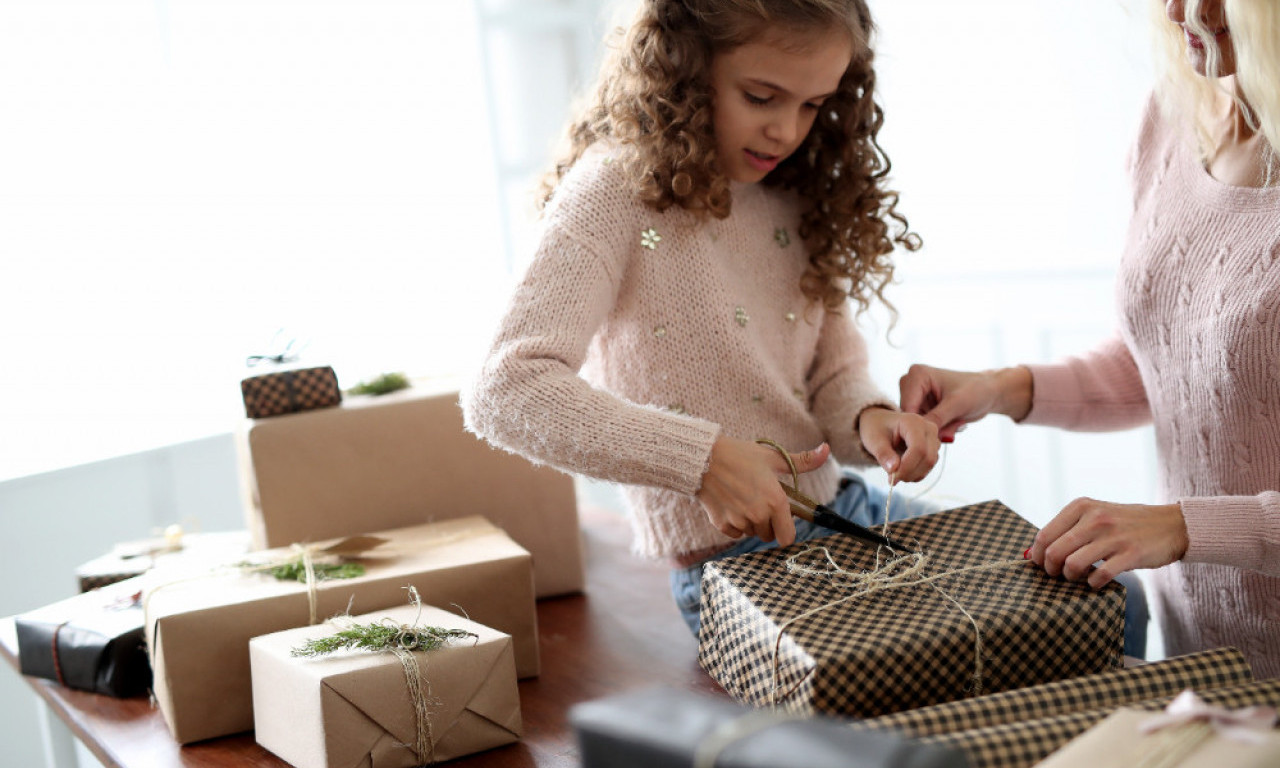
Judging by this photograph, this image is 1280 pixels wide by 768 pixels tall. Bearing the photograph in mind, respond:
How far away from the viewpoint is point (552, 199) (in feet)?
3.95

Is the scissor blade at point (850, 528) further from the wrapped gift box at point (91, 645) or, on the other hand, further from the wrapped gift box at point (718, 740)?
the wrapped gift box at point (91, 645)

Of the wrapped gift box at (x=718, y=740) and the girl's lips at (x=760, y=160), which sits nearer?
the wrapped gift box at (x=718, y=740)

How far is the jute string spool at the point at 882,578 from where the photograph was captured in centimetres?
87

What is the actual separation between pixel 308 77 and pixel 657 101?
1411 millimetres

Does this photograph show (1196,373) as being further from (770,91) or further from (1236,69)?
(770,91)

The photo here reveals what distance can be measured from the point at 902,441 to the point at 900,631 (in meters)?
0.37

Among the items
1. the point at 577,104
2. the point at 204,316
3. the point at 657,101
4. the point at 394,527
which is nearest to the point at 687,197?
the point at 657,101

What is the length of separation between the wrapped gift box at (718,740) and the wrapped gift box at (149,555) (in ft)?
3.01

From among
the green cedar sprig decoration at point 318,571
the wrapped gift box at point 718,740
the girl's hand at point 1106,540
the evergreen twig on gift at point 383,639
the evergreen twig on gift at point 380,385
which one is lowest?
the evergreen twig on gift at point 383,639

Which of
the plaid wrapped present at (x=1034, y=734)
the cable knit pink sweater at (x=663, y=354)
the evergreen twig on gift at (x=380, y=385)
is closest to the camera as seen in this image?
the plaid wrapped present at (x=1034, y=734)

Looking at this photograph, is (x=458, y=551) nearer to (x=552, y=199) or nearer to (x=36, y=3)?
(x=552, y=199)

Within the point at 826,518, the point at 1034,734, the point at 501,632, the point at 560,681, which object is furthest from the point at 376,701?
the point at 1034,734

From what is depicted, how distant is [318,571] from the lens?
1.20m

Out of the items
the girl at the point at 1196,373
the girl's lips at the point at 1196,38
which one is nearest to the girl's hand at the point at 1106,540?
the girl at the point at 1196,373
